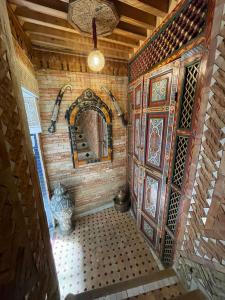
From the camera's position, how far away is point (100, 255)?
8.04 ft

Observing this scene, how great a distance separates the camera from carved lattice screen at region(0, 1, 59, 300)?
514mm

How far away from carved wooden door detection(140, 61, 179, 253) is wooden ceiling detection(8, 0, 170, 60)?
0.65m

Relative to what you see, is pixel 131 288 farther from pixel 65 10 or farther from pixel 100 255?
pixel 65 10

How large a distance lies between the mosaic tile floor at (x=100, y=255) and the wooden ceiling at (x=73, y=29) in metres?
3.74

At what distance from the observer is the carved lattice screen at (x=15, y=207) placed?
20.2 inches

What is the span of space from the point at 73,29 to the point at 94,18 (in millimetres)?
428

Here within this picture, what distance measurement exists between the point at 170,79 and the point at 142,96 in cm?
65

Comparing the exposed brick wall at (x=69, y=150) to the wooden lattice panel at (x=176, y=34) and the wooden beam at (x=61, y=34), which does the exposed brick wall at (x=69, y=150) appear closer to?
the wooden beam at (x=61, y=34)

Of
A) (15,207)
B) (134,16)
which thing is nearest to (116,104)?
(134,16)

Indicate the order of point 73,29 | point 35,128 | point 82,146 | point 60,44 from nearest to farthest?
point 73,29, point 60,44, point 35,128, point 82,146

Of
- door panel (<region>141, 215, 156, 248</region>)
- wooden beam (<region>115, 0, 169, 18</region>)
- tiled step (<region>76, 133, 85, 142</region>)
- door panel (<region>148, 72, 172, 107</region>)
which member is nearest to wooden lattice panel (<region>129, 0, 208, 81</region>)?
wooden beam (<region>115, 0, 169, 18</region>)

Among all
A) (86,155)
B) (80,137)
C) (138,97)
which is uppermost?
(138,97)

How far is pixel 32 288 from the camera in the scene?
686 mm

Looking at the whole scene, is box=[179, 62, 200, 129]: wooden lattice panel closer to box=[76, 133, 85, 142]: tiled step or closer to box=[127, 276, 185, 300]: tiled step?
box=[127, 276, 185, 300]: tiled step
